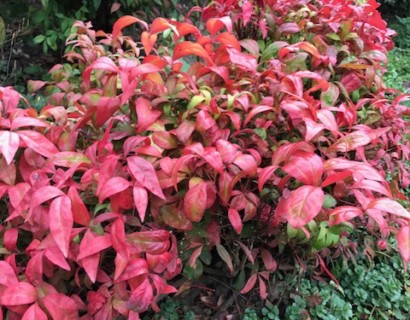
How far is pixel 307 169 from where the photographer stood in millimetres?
1125

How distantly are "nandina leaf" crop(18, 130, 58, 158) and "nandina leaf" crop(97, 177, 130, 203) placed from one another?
0.22 meters

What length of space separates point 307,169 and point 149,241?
0.44 meters

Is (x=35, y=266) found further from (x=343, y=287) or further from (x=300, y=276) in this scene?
(x=343, y=287)

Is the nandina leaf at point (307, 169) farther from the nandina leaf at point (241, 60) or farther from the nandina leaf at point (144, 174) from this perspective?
the nandina leaf at point (241, 60)

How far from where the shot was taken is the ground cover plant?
1.17m

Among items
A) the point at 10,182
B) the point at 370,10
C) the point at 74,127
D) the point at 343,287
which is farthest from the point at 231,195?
the point at 370,10

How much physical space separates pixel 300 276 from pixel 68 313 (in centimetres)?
98

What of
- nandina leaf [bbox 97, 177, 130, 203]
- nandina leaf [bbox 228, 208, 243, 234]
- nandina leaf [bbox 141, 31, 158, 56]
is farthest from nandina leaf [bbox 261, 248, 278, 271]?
nandina leaf [bbox 141, 31, 158, 56]

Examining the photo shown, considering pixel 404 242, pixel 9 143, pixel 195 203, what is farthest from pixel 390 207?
pixel 9 143

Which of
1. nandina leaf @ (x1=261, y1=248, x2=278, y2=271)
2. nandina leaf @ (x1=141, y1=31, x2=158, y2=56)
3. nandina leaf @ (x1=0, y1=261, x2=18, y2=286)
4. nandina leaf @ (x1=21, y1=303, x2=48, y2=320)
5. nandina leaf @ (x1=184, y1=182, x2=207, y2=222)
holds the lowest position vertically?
nandina leaf @ (x1=261, y1=248, x2=278, y2=271)

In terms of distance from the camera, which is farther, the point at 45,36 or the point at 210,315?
the point at 45,36

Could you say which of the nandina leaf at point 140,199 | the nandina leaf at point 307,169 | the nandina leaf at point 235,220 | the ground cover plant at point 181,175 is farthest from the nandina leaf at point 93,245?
the nandina leaf at point 307,169

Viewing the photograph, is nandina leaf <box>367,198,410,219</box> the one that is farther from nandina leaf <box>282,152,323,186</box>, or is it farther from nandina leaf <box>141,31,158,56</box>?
nandina leaf <box>141,31,158,56</box>

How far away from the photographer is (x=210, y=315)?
1.78 metres
